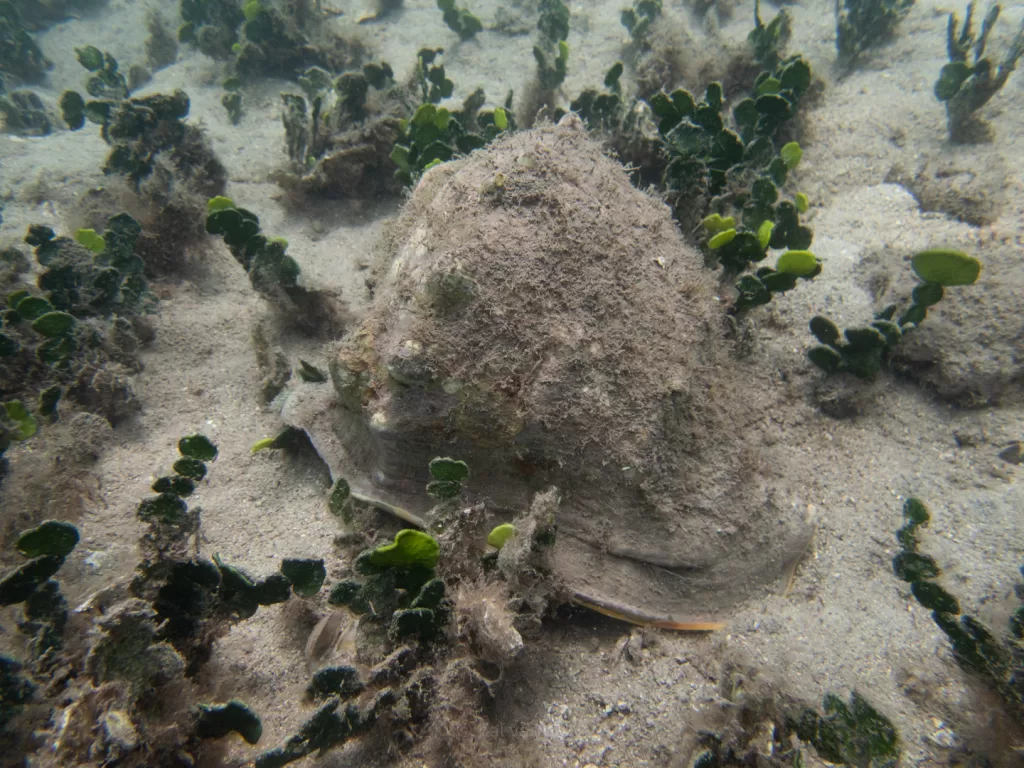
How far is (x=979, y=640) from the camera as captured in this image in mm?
2025

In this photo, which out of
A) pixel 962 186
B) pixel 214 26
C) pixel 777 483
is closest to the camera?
pixel 777 483

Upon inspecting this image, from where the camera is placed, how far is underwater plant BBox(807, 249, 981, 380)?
9.37 ft

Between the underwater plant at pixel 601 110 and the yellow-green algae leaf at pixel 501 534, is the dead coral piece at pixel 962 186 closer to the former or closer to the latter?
the underwater plant at pixel 601 110

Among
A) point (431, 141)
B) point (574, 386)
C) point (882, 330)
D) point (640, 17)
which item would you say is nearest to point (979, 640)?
point (882, 330)

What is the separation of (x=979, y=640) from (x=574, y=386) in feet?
6.53

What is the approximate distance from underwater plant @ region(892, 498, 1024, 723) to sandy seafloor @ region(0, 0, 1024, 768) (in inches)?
4.7

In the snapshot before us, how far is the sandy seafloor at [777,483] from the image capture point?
209 centimetres

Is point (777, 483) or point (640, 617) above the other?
point (777, 483)

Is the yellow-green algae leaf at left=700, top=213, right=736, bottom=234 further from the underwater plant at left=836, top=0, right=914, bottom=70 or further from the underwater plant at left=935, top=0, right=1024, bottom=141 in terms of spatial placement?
the underwater plant at left=836, top=0, right=914, bottom=70

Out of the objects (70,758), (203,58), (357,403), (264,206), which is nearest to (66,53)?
(203,58)

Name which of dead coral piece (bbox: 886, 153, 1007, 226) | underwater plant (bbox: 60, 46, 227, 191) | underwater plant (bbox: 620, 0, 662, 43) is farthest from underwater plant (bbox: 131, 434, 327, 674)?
underwater plant (bbox: 620, 0, 662, 43)

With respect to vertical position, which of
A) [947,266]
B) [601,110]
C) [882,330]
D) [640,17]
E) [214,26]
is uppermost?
[640,17]

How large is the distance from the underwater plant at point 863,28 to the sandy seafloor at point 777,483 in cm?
40

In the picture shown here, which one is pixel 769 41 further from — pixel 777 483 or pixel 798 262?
pixel 777 483
